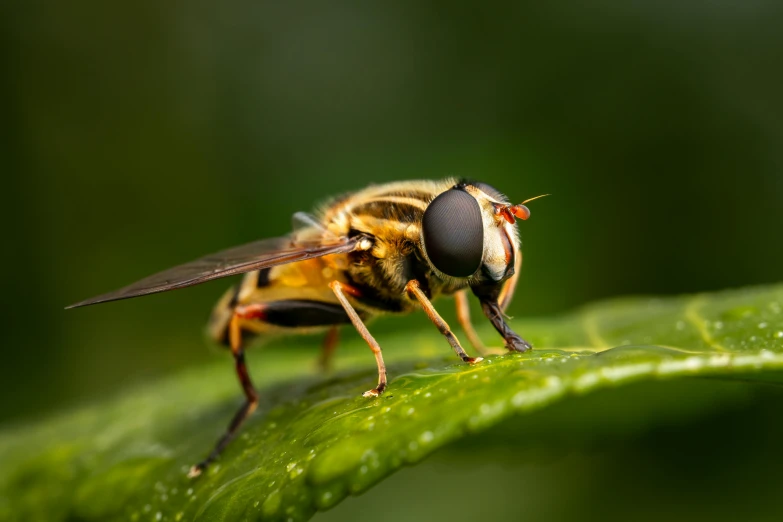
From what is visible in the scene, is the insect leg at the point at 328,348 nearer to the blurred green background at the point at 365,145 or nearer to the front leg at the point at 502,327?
the front leg at the point at 502,327

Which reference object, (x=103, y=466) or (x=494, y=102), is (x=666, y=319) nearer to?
(x=103, y=466)

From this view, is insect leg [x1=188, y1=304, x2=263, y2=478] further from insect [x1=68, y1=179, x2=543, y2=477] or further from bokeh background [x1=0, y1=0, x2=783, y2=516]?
bokeh background [x1=0, y1=0, x2=783, y2=516]

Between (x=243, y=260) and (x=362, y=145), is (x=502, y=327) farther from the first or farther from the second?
(x=362, y=145)

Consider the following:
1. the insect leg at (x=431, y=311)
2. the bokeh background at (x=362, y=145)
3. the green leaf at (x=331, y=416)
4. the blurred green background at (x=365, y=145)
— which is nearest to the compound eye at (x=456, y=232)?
the insect leg at (x=431, y=311)

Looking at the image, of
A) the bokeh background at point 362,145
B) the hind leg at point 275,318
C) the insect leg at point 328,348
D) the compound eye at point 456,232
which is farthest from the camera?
the bokeh background at point 362,145

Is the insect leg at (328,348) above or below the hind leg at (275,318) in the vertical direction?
below

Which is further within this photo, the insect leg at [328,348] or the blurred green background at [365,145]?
the blurred green background at [365,145]

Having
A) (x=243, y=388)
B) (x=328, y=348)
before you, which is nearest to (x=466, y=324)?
(x=328, y=348)
